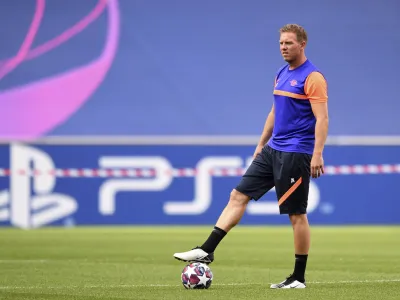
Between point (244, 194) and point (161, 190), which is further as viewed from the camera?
point (161, 190)

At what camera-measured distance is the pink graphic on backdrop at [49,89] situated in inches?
936

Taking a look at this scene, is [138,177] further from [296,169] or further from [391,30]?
[296,169]

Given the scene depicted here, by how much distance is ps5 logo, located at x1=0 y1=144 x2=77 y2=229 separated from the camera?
18.9 meters

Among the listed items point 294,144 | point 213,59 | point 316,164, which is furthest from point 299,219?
point 213,59

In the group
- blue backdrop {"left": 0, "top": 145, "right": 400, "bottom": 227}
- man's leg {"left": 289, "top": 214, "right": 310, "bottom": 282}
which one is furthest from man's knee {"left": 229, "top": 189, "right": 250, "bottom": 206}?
blue backdrop {"left": 0, "top": 145, "right": 400, "bottom": 227}

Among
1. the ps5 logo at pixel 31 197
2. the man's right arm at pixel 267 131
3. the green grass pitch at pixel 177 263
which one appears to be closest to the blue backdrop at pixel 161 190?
the ps5 logo at pixel 31 197

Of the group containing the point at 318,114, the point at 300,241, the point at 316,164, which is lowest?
the point at 300,241

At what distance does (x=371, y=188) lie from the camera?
1994cm

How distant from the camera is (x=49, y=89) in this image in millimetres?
24156

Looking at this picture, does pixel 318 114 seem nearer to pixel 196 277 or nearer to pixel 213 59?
pixel 196 277

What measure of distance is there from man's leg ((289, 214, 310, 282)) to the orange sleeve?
3.07 ft

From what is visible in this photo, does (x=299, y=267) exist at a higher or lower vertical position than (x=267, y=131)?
lower

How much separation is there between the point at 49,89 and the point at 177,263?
12.2 metres

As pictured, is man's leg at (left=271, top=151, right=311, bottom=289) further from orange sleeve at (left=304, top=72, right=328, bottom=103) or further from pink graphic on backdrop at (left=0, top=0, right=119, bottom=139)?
pink graphic on backdrop at (left=0, top=0, right=119, bottom=139)
